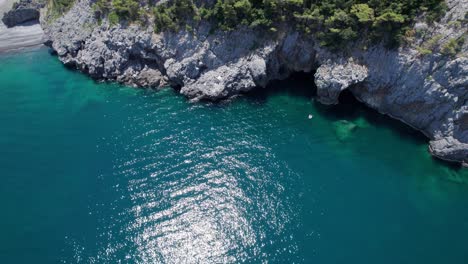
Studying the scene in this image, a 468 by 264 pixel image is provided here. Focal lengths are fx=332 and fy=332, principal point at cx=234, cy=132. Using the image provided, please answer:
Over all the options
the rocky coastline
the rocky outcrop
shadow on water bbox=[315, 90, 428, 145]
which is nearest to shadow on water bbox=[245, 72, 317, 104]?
shadow on water bbox=[315, 90, 428, 145]

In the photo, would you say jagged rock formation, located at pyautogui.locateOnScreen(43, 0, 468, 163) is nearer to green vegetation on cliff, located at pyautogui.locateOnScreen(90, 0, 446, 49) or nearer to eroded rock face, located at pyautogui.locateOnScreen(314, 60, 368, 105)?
eroded rock face, located at pyautogui.locateOnScreen(314, 60, 368, 105)

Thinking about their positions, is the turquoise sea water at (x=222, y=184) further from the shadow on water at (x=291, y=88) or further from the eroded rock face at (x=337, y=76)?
the eroded rock face at (x=337, y=76)

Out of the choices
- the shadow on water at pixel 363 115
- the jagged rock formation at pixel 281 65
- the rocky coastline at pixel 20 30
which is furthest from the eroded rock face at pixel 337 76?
the rocky coastline at pixel 20 30

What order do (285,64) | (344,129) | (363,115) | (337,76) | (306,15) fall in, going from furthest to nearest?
(285,64) → (363,115) → (306,15) → (344,129) → (337,76)

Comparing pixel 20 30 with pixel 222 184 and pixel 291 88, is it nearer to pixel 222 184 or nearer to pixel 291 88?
pixel 291 88

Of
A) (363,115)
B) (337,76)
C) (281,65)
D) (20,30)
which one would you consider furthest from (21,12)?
(363,115)

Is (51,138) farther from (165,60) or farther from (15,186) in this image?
(165,60)
